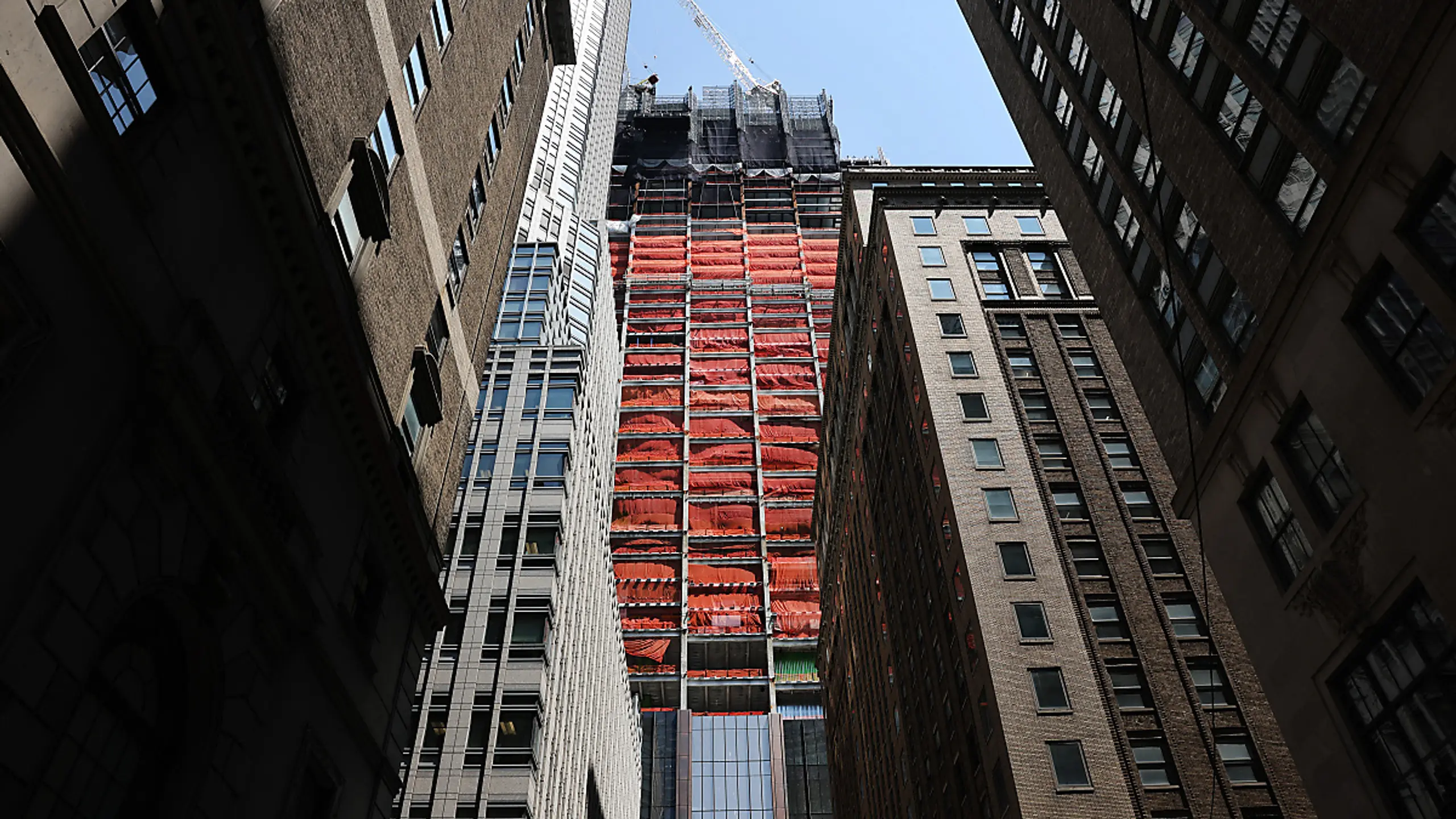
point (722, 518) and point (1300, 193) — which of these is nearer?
point (1300, 193)

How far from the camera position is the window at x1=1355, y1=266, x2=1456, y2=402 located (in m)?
16.8

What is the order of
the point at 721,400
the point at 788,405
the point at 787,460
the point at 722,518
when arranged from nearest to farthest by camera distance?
the point at 722,518, the point at 787,460, the point at 788,405, the point at 721,400

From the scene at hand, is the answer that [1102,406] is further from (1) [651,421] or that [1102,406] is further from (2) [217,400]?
(1) [651,421]

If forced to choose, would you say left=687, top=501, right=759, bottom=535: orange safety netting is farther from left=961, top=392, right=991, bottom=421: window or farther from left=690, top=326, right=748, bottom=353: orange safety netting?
left=961, top=392, right=991, bottom=421: window

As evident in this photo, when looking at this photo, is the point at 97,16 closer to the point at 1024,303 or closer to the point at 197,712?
the point at 197,712

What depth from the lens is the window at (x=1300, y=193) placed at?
20047 mm

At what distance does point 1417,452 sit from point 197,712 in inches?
798

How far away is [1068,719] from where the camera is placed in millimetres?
34000

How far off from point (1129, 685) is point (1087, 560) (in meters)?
5.23

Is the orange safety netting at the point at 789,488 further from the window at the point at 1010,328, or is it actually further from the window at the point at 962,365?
the window at the point at 962,365

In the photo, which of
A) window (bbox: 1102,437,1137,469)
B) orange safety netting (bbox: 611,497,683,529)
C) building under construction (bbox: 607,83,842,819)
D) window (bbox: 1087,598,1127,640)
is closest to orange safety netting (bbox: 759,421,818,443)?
building under construction (bbox: 607,83,842,819)

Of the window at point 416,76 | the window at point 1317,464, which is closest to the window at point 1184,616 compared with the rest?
the window at point 1317,464

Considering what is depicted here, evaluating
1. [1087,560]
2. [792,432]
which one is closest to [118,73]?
[1087,560]

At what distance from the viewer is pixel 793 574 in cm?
11925
